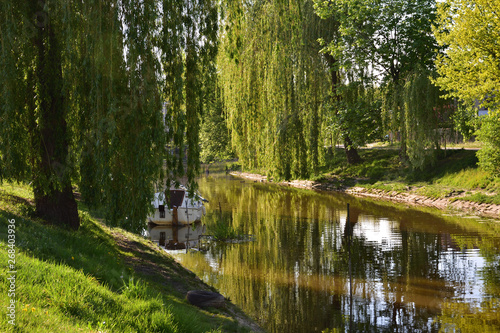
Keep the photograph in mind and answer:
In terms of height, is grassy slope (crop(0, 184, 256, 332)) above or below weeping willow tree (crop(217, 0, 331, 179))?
below

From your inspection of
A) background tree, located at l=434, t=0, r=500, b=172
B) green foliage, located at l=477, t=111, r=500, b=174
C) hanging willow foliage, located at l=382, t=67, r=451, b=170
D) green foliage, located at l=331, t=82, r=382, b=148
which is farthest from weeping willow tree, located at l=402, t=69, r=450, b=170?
background tree, located at l=434, t=0, r=500, b=172

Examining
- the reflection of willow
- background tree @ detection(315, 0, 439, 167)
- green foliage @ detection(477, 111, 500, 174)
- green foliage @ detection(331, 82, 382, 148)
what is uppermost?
background tree @ detection(315, 0, 439, 167)

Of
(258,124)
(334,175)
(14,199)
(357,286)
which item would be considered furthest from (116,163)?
(334,175)

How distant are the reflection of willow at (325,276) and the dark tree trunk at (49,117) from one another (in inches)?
186

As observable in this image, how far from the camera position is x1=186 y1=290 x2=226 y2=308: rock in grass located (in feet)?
27.1

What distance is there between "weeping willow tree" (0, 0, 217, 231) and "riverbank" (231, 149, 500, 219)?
14057 millimetres

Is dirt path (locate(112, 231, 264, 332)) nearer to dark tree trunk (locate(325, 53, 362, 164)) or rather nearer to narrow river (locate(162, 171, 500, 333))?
narrow river (locate(162, 171, 500, 333))

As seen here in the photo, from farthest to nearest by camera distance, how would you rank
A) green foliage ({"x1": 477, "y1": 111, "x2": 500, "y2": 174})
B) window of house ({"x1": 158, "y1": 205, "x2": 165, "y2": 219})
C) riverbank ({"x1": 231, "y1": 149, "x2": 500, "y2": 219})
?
riverbank ({"x1": 231, "y1": 149, "x2": 500, "y2": 219}), window of house ({"x1": 158, "y1": 205, "x2": 165, "y2": 219}), green foliage ({"x1": 477, "y1": 111, "x2": 500, "y2": 174})

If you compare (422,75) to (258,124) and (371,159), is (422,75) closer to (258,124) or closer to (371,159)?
(371,159)

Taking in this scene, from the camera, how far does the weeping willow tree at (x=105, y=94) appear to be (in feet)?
26.0

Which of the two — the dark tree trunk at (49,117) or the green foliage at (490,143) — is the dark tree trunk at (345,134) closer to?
the green foliage at (490,143)

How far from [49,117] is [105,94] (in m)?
1.74

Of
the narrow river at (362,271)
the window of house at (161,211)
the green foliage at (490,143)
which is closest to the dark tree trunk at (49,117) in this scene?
the narrow river at (362,271)

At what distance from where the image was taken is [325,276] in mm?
12102
